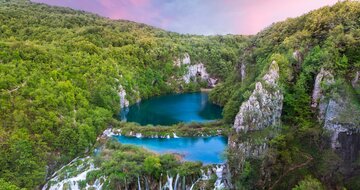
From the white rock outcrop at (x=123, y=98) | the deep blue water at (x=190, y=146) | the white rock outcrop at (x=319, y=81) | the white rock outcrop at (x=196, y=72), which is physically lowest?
the deep blue water at (x=190, y=146)

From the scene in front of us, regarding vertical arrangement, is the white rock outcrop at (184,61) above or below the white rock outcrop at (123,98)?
above

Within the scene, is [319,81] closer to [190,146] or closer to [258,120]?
[258,120]

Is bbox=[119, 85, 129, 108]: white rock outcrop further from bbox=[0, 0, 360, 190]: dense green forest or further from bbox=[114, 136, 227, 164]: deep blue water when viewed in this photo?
bbox=[114, 136, 227, 164]: deep blue water

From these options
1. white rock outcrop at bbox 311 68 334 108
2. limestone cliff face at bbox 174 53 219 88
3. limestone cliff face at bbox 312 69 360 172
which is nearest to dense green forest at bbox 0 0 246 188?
limestone cliff face at bbox 174 53 219 88

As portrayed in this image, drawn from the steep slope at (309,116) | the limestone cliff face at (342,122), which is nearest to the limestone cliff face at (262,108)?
the steep slope at (309,116)

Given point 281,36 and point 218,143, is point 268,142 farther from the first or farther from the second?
point 281,36

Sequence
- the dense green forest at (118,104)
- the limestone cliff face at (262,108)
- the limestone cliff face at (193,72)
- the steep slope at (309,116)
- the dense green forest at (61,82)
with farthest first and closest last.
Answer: the limestone cliff face at (193,72) → the dense green forest at (61,82) → the limestone cliff face at (262,108) → the dense green forest at (118,104) → the steep slope at (309,116)

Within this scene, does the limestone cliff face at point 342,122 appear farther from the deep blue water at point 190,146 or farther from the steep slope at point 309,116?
the deep blue water at point 190,146
